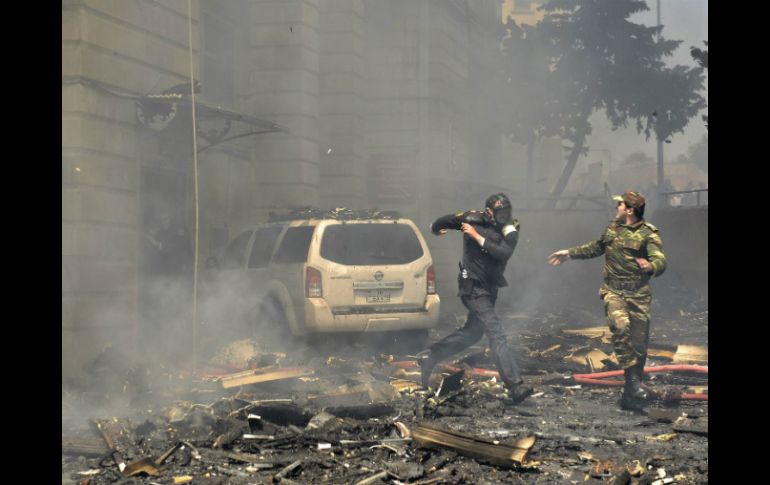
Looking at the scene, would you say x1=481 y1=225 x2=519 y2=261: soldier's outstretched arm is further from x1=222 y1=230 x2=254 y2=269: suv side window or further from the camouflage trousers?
x1=222 y1=230 x2=254 y2=269: suv side window

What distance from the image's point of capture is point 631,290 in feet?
26.8

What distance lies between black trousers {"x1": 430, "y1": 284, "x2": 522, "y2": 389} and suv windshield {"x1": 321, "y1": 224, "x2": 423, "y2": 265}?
2.14 m

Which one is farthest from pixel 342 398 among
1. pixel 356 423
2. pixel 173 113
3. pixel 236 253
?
pixel 173 113

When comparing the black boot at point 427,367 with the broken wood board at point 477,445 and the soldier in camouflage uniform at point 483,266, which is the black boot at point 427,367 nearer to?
the soldier in camouflage uniform at point 483,266

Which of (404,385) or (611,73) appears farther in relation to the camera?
(611,73)

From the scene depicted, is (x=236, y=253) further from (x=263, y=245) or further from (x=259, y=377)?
(x=259, y=377)

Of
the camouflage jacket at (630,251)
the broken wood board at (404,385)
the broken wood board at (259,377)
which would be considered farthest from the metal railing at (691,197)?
the broken wood board at (259,377)

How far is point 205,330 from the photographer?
39.3 ft

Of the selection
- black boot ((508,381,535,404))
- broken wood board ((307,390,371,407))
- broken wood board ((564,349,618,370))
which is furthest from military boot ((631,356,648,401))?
broken wood board ((307,390,371,407))

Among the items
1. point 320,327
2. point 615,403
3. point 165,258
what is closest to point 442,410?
point 615,403

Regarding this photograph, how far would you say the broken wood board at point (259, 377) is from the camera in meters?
8.95

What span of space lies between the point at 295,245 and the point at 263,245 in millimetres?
1042
